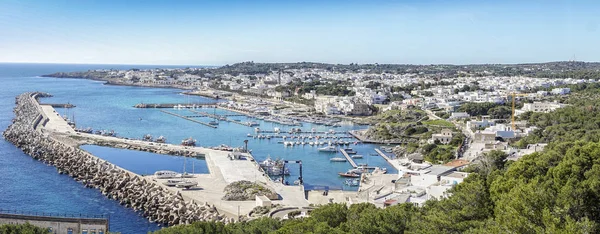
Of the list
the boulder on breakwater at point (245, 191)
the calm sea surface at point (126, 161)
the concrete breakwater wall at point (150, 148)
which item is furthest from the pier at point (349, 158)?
the boulder on breakwater at point (245, 191)

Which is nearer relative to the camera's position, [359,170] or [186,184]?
[186,184]

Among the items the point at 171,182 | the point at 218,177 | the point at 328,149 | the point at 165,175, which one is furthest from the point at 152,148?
the point at 171,182

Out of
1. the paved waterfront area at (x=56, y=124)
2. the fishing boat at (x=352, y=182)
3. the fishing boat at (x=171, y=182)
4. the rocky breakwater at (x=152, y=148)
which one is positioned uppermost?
the fishing boat at (x=171, y=182)

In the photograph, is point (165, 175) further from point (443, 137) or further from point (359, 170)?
point (443, 137)

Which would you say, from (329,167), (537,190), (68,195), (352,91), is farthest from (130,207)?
(352,91)

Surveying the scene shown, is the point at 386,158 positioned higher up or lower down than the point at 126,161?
lower down

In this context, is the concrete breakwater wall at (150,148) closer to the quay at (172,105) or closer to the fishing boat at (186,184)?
the fishing boat at (186,184)

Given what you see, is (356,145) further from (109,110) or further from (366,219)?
(109,110)
